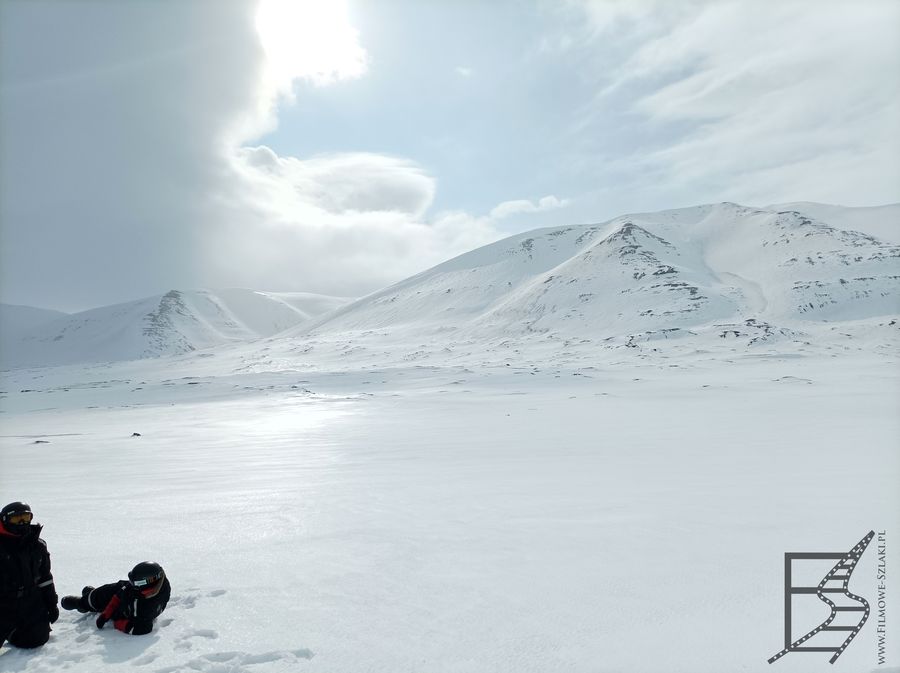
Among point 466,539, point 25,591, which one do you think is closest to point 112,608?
point 25,591

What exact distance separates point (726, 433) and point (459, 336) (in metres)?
94.8

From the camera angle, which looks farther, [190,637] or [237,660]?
[190,637]

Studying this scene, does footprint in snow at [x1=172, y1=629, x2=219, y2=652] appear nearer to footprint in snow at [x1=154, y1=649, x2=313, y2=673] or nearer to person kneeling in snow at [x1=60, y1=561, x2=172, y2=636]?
footprint in snow at [x1=154, y1=649, x2=313, y2=673]

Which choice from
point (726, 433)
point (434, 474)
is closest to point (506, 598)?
point (434, 474)

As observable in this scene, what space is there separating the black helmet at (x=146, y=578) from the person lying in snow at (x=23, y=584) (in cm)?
80

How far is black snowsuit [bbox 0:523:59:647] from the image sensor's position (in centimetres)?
447

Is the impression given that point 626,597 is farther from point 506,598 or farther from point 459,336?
point 459,336

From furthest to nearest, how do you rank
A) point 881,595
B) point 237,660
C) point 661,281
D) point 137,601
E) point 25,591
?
point 661,281
point 881,595
point 137,601
point 25,591
point 237,660

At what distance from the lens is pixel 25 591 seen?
456cm

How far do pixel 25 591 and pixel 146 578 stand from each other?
39.6 inches

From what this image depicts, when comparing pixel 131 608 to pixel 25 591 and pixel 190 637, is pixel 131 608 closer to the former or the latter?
pixel 190 637

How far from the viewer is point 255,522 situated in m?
7.80

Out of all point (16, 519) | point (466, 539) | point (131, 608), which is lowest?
point (466, 539)

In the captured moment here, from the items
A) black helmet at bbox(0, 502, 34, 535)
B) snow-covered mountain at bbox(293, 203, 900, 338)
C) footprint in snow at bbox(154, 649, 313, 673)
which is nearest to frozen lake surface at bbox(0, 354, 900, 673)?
footprint in snow at bbox(154, 649, 313, 673)
